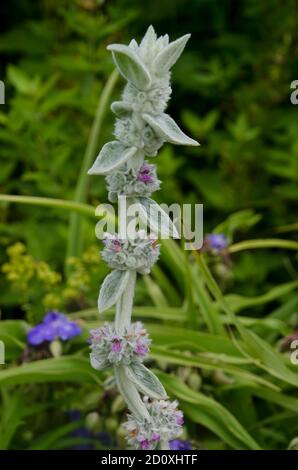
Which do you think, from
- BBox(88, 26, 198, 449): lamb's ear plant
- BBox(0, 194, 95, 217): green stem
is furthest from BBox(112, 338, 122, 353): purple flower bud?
BBox(0, 194, 95, 217): green stem

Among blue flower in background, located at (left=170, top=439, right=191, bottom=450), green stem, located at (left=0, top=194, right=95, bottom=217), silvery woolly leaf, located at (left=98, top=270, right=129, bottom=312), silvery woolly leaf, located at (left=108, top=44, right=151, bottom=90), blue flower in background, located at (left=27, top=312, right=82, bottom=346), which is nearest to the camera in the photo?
silvery woolly leaf, located at (left=108, top=44, right=151, bottom=90)

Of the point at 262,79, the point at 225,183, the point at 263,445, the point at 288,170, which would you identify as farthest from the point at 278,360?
the point at 262,79

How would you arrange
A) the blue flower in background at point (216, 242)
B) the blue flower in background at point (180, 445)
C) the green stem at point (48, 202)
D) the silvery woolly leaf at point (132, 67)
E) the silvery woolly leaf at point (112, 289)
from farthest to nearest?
the blue flower in background at point (216, 242) < the green stem at point (48, 202) < the blue flower in background at point (180, 445) < the silvery woolly leaf at point (112, 289) < the silvery woolly leaf at point (132, 67)

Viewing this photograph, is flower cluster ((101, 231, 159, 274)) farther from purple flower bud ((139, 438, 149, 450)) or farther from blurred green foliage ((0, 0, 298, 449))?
blurred green foliage ((0, 0, 298, 449))

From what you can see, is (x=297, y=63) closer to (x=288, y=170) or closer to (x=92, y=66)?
(x=288, y=170)

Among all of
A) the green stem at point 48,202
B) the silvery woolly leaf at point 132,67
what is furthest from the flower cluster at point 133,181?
the green stem at point 48,202

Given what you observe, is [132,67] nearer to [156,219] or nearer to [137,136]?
[137,136]

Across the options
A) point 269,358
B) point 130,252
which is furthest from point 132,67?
point 269,358

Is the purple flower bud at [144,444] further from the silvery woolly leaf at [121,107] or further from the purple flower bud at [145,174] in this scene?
the silvery woolly leaf at [121,107]
